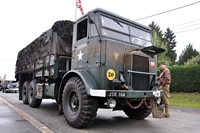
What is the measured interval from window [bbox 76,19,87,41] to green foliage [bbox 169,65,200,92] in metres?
12.5

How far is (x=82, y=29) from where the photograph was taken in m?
6.14

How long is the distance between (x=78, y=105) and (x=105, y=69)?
4.23 ft

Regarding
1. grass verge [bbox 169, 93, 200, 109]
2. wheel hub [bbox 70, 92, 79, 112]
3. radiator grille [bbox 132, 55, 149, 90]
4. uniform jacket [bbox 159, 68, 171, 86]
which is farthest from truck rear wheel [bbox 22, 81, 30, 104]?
grass verge [bbox 169, 93, 200, 109]

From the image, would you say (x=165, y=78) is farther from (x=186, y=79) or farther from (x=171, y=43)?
(x=171, y=43)

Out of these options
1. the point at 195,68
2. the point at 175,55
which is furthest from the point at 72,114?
the point at 175,55

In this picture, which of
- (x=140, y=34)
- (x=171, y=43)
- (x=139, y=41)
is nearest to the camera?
(x=139, y=41)

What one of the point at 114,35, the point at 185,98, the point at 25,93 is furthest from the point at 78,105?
the point at 185,98

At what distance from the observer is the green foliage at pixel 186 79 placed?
51.7 ft

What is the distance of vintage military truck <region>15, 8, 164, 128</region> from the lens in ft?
16.3

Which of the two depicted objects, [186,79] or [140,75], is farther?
[186,79]

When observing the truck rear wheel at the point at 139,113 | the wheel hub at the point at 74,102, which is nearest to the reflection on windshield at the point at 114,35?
the wheel hub at the point at 74,102

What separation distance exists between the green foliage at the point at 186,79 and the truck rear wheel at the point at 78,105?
12928 mm

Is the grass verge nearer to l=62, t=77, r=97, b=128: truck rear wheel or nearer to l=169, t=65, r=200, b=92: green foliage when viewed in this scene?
l=169, t=65, r=200, b=92: green foliage

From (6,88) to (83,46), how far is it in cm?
2448
